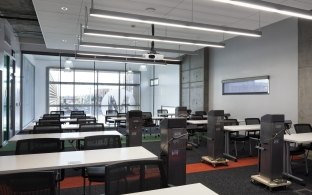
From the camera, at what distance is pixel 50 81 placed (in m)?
12.9

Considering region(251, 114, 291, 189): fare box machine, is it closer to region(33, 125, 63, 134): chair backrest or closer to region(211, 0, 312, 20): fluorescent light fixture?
region(211, 0, 312, 20): fluorescent light fixture

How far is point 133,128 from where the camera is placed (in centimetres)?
580

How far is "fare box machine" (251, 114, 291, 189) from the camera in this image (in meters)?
3.87

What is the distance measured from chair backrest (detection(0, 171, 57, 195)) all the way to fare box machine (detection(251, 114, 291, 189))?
338cm

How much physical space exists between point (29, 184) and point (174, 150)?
2.12 m

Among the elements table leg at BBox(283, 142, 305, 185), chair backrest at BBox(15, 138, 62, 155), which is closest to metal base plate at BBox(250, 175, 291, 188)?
table leg at BBox(283, 142, 305, 185)

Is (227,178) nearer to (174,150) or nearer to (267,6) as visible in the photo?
(174,150)

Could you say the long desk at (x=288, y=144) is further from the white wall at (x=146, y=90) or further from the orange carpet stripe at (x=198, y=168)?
the white wall at (x=146, y=90)

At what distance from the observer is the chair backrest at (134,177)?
1806mm

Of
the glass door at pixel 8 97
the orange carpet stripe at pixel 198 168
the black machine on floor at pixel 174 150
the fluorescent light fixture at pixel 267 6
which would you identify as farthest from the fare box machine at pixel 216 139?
the glass door at pixel 8 97

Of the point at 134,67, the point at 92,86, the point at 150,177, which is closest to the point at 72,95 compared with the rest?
the point at 92,86

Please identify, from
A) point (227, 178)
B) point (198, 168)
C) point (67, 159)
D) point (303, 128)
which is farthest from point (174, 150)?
point (303, 128)

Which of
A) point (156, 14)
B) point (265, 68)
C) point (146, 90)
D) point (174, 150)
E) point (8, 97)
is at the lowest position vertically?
point (174, 150)

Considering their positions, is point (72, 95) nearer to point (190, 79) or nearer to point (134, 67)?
point (134, 67)
